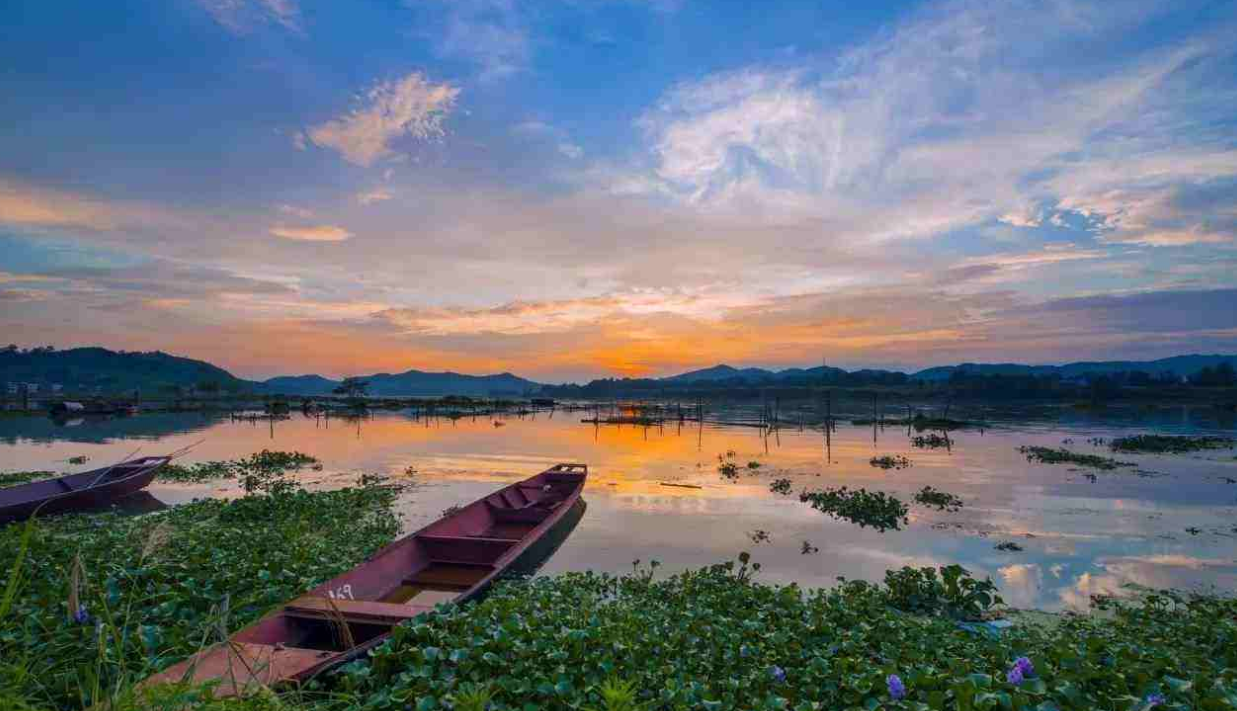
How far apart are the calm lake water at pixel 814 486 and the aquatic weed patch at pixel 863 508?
1.23 ft

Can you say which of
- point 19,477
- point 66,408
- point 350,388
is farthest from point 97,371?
point 19,477

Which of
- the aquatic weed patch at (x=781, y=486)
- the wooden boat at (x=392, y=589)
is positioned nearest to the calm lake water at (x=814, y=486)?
the aquatic weed patch at (x=781, y=486)

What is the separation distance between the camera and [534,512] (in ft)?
38.0

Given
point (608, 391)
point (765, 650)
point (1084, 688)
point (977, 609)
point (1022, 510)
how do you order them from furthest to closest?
point (608, 391)
point (1022, 510)
point (977, 609)
point (765, 650)
point (1084, 688)

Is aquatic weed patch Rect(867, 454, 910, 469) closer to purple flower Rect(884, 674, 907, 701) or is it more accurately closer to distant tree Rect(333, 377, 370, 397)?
purple flower Rect(884, 674, 907, 701)

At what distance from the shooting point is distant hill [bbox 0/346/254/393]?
3898 inches

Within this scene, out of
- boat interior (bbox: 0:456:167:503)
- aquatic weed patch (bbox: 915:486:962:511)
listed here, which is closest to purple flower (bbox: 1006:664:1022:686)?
aquatic weed patch (bbox: 915:486:962:511)

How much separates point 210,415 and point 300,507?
3860 cm

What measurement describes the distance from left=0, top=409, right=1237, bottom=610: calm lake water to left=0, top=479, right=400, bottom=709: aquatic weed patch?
7.17 feet

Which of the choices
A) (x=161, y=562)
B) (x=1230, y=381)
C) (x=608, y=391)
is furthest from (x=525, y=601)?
(x=608, y=391)

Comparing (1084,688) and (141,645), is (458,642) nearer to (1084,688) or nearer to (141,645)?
(141,645)

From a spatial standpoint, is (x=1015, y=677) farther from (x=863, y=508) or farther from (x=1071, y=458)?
(x=1071, y=458)

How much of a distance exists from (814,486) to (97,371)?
131 m

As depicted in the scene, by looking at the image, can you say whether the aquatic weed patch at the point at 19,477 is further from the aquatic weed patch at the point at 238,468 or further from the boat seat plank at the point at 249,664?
the boat seat plank at the point at 249,664
